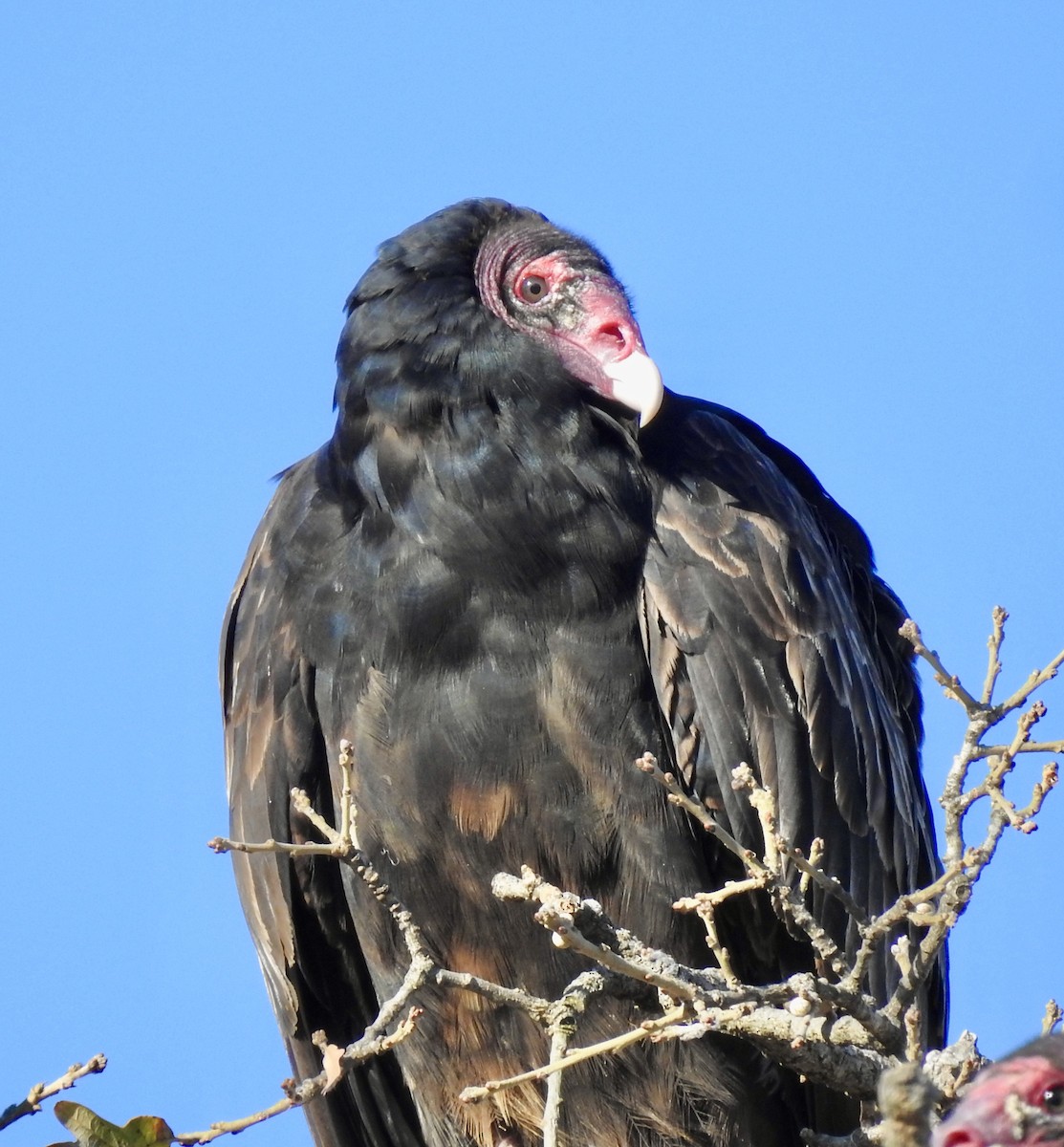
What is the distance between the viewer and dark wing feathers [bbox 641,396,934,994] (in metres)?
4.52

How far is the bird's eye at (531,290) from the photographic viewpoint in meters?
4.98

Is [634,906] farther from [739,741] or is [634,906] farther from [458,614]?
[458,614]

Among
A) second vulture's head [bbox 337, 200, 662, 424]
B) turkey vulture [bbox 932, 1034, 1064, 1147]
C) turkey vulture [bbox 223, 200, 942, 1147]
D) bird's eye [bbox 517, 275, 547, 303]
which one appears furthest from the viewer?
bird's eye [bbox 517, 275, 547, 303]

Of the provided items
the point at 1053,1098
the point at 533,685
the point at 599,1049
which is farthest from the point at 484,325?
the point at 1053,1098

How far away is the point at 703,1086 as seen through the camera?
464 centimetres

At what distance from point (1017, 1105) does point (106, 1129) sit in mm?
1358

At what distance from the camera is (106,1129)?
9.57ft

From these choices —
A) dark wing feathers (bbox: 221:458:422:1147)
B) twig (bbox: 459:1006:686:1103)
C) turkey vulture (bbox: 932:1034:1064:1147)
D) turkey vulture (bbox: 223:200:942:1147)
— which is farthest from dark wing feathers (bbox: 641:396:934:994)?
turkey vulture (bbox: 932:1034:1064:1147)

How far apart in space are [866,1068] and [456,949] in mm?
1648

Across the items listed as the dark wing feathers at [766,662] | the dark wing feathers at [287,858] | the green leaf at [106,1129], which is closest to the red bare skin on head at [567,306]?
the dark wing feathers at [766,662]

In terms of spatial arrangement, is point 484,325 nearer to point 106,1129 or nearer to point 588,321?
point 588,321

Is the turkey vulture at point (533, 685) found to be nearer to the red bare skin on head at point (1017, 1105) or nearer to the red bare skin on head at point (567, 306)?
the red bare skin on head at point (567, 306)

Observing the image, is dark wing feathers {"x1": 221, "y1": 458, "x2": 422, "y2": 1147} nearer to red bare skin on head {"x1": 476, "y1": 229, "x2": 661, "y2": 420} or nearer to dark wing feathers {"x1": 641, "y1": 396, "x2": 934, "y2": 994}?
red bare skin on head {"x1": 476, "y1": 229, "x2": 661, "y2": 420}

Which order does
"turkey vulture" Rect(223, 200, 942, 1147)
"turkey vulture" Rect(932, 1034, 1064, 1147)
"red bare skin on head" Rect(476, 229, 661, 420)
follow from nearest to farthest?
"turkey vulture" Rect(932, 1034, 1064, 1147)
"turkey vulture" Rect(223, 200, 942, 1147)
"red bare skin on head" Rect(476, 229, 661, 420)
